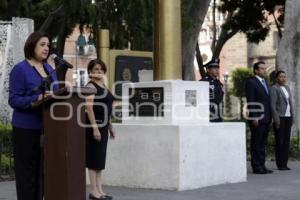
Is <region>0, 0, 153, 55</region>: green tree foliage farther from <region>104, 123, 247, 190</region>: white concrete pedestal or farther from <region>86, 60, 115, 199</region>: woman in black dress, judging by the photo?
<region>86, 60, 115, 199</region>: woman in black dress

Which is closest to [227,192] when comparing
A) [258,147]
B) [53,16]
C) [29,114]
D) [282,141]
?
[258,147]

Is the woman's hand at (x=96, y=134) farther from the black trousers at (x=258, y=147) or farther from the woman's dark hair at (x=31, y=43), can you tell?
the black trousers at (x=258, y=147)

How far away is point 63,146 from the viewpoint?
639 cm

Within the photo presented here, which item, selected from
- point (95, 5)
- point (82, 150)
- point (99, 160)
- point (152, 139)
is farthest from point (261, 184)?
point (95, 5)

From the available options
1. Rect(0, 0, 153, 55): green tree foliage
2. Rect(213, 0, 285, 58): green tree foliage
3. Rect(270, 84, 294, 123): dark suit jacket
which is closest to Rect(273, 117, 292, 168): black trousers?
Rect(270, 84, 294, 123): dark suit jacket

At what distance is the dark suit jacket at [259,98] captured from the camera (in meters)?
12.6

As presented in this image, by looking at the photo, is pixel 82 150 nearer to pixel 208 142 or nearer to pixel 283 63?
pixel 208 142

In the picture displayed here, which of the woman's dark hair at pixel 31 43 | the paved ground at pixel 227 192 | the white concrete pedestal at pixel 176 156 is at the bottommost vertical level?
the paved ground at pixel 227 192

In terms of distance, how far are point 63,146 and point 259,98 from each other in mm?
6888

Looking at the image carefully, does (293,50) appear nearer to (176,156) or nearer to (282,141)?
(282,141)

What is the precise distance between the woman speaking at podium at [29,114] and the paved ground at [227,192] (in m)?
3.00

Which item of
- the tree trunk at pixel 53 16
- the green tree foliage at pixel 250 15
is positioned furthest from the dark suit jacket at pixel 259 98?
the green tree foliage at pixel 250 15

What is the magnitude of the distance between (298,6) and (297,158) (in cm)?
416

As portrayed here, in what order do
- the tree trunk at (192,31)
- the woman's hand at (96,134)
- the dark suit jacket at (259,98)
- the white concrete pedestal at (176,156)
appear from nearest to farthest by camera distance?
the woman's hand at (96,134) → the white concrete pedestal at (176,156) → the dark suit jacket at (259,98) → the tree trunk at (192,31)
